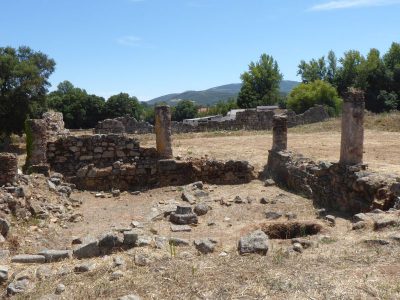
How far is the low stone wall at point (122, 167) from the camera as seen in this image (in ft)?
47.5

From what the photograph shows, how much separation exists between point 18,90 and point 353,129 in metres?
20.2

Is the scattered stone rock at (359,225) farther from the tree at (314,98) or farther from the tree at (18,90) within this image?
the tree at (314,98)

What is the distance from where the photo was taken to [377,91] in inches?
2008

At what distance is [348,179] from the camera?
10.5 metres

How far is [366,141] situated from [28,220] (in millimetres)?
17280

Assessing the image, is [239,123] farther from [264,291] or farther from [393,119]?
[264,291]

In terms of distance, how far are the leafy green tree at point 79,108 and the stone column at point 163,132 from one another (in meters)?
44.8

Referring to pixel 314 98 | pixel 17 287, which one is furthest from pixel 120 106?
pixel 17 287

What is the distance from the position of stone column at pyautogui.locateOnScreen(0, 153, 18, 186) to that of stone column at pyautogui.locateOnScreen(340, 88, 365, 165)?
26.8 ft

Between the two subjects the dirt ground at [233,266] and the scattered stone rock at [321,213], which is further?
the scattered stone rock at [321,213]

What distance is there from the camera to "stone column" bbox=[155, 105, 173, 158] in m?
15.2

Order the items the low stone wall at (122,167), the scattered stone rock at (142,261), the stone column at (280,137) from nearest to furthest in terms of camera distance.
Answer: the scattered stone rock at (142,261), the low stone wall at (122,167), the stone column at (280,137)

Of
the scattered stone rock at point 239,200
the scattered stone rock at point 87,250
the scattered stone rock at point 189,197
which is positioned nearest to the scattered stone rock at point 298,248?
the scattered stone rock at point 87,250

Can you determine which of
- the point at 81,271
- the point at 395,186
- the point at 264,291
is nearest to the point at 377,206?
the point at 395,186
